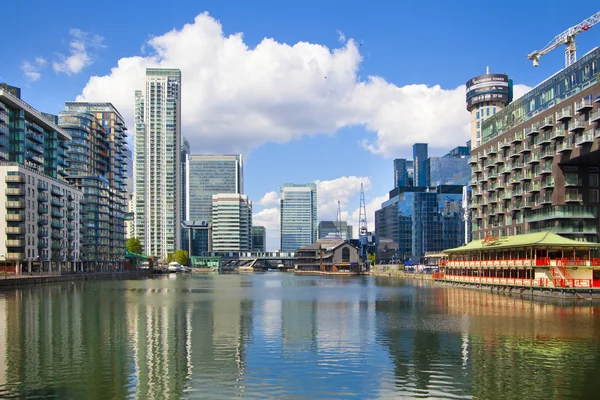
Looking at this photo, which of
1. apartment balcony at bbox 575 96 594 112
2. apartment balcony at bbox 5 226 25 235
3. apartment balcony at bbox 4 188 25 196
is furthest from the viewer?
apartment balcony at bbox 5 226 25 235

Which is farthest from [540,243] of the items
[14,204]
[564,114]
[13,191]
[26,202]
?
[26,202]

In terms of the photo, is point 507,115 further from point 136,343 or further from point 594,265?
point 136,343

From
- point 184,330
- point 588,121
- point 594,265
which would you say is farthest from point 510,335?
point 588,121

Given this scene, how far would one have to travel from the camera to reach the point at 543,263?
→ 9838 cm

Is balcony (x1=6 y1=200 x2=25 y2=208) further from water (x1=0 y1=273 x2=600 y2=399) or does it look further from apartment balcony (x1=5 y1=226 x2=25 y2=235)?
water (x1=0 y1=273 x2=600 y2=399)

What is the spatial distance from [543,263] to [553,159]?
2706 centimetres

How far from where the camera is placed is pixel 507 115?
149 meters

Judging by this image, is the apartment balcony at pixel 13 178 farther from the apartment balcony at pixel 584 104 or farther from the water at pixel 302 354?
the apartment balcony at pixel 584 104

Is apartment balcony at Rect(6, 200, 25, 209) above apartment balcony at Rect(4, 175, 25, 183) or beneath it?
beneath

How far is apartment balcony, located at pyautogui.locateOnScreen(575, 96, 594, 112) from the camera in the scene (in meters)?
104

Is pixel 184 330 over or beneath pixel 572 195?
beneath

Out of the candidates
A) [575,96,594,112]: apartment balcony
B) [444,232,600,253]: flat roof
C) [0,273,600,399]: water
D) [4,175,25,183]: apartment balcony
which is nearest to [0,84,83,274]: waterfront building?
[4,175,25,183]: apartment balcony

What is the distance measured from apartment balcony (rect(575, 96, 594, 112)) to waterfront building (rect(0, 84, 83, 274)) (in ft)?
432

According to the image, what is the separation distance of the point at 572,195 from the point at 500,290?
892 inches
